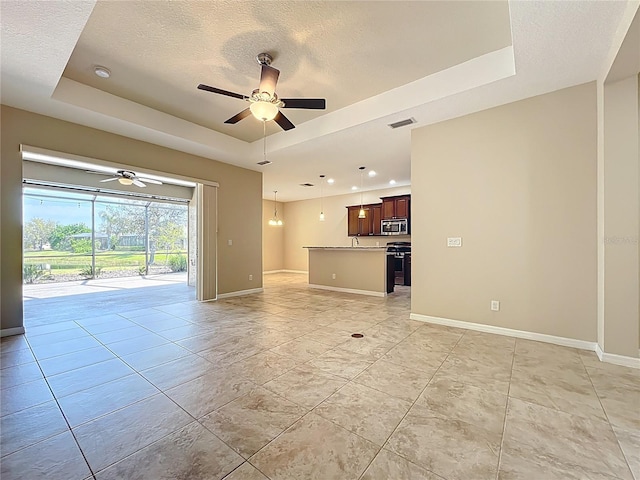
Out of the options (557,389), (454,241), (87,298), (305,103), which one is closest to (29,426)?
(305,103)

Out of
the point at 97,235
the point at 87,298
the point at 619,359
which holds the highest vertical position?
the point at 97,235

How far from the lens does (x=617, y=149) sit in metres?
2.75

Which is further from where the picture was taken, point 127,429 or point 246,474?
point 127,429

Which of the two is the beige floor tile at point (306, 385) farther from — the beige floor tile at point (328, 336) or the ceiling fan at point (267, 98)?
the ceiling fan at point (267, 98)

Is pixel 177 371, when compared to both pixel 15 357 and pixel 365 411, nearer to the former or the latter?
pixel 365 411

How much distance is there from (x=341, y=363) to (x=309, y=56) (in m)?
3.35

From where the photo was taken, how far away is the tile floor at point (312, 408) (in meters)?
1.52

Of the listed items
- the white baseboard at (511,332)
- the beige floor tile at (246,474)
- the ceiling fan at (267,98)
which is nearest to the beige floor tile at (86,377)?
the beige floor tile at (246,474)

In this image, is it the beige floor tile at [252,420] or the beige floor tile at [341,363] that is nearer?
the beige floor tile at [252,420]

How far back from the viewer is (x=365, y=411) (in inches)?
78.6

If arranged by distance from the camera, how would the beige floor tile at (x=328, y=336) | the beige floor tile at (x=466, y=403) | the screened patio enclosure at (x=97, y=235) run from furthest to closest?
the screened patio enclosure at (x=97, y=235) < the beige floor tile at (x=328, y=336) < the beige floor tile at (x=466, y=403)

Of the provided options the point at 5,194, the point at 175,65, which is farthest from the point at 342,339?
the point at 5,194

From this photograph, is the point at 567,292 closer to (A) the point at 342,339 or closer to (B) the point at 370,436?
(A) the point at 342,339

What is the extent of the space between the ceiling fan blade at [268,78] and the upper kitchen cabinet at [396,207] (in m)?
6.45
